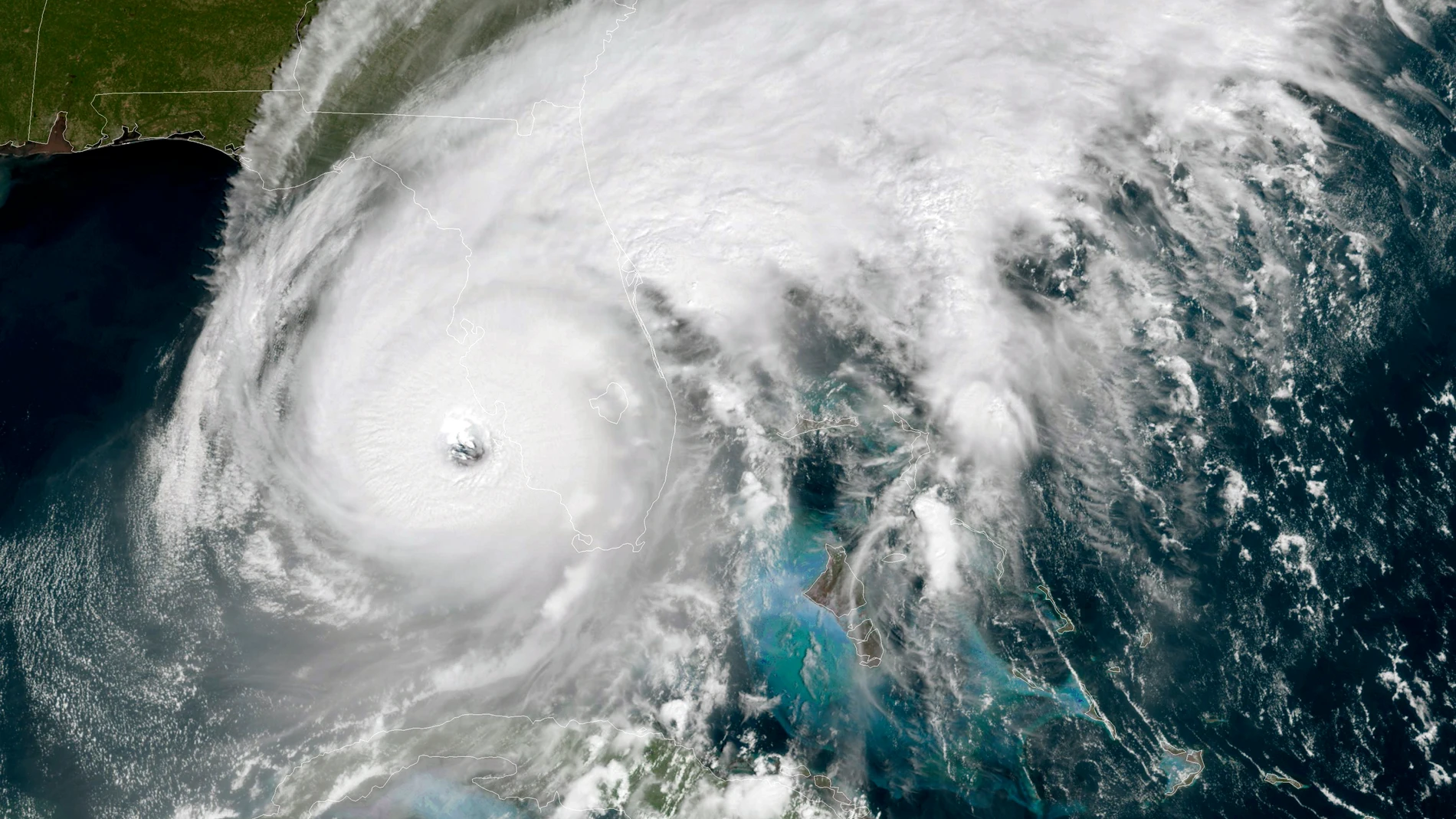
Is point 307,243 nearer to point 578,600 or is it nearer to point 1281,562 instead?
point 578,600

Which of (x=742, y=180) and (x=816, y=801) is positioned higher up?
(x=742, y=180)

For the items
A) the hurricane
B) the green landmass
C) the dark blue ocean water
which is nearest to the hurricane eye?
the hurricane

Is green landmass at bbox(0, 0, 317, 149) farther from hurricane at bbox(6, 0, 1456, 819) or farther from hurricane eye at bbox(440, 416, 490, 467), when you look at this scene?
hurricane eye at bbox(440, 416, 490, 467)

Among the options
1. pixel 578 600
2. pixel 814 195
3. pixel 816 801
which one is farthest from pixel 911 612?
pixel 814 195

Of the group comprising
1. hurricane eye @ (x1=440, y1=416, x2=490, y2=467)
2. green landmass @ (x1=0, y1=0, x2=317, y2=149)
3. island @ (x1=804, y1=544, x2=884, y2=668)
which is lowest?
island @ (x1=804, y1=544, x2=884, y2=668)

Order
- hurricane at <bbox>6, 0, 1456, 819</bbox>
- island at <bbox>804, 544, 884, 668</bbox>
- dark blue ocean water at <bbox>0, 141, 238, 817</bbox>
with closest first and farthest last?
hurricane at <bbox>6, 0, 1456, 819</bbox> → island at <bbox>804, 544, 884, 668</bbox> → dark blue ocean water at <bbox>0, 141, 238, 817</bbox>

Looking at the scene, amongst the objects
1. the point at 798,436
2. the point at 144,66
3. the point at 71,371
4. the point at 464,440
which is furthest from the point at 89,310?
the point at 798,436
